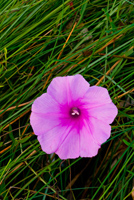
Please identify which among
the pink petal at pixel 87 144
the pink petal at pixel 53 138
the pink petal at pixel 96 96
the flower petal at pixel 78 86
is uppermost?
the flower petal at pixel 78 86

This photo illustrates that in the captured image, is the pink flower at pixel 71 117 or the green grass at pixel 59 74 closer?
the pink flower at pixel 71 117

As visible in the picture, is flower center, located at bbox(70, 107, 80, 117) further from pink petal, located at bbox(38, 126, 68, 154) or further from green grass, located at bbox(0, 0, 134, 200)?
green grass, located at bbox(0, 0, 134, 200)

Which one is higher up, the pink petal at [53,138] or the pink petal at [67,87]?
the pink petal at [67,87]

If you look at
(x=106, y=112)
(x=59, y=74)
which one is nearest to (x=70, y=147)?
(x=106, y=112)

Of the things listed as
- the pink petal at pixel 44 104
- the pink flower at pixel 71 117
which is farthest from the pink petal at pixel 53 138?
the pink petal at pixel 44 104

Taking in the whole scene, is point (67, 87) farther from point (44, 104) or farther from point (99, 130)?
point (99, 130)

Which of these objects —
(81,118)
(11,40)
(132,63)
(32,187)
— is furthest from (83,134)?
(11,40)

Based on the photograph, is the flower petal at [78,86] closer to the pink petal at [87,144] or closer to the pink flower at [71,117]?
the pink flower at [71,117]
